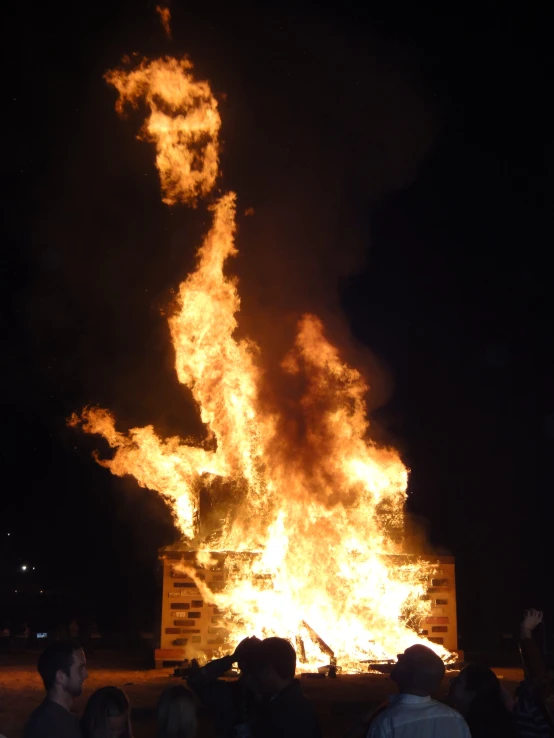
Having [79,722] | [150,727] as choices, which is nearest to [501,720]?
[79,722]

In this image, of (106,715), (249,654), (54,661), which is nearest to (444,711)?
(249,654)

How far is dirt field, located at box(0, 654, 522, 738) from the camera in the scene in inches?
353

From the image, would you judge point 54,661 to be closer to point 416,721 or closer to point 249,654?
point 249,654

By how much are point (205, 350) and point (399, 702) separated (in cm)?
1263

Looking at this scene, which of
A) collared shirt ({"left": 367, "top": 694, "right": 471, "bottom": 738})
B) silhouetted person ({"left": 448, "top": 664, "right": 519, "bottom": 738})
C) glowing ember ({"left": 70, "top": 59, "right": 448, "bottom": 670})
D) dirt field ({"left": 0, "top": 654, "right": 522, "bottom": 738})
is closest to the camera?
collared shirt ({"left": 367, "top": 694, "right": 471, "bottom": 738})

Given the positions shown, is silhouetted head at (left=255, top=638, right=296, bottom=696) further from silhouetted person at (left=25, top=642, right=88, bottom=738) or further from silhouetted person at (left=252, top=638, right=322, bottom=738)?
silhouetted person at (left=25, top=642, right=88, bottom=738)

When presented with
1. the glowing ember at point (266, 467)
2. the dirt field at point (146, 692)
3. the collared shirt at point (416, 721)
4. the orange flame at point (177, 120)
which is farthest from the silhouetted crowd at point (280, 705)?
the orange flame at point (177, 120)

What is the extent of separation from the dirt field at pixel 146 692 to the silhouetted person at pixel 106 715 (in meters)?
4.32

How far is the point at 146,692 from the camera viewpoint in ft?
34.7

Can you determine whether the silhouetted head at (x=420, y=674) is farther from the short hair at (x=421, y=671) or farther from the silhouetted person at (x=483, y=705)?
the silhouetted person at (x=483, y=705)

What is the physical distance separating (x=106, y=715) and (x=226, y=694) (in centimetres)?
56

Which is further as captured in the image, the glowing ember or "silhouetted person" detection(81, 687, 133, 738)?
the glowing ember

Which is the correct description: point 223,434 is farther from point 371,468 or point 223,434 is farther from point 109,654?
point 109,654

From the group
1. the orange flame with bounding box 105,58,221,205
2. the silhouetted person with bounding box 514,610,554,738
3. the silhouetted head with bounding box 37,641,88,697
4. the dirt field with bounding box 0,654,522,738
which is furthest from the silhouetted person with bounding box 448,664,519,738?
the orange flame with bounding box 105,58,221,205
